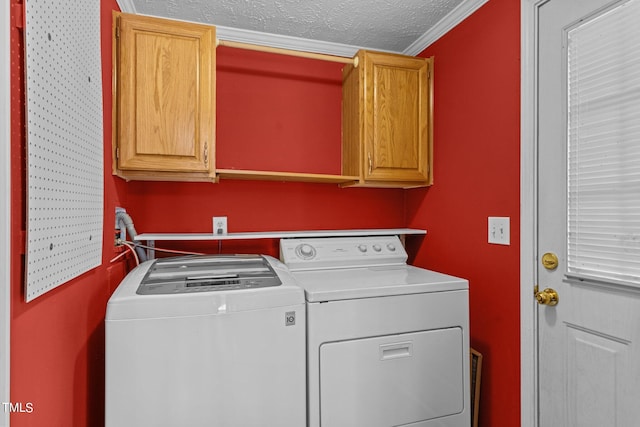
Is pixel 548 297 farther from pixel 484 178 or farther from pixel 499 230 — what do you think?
pixel 484 178

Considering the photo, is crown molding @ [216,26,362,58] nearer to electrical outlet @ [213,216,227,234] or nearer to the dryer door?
electrical outlet @ [213,216,227,234]

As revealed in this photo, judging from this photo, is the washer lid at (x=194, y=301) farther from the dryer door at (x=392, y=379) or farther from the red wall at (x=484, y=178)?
the red wall at (x=484, y=178)

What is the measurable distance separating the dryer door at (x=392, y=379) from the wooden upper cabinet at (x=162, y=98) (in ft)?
3.71

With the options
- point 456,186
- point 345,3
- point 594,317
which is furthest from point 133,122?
point 594,317

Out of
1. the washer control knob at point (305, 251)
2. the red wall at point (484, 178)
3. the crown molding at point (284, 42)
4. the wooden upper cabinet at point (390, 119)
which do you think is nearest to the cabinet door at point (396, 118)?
the wooden upper cabinet at point (390, 119)

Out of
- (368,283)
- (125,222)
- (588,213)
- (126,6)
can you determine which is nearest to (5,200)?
(125,222)

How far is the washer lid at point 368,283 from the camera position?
1.45 m

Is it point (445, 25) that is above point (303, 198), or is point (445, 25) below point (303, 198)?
above

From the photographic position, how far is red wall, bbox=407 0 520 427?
1585mm

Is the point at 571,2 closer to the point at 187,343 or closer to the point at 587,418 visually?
the point at 587,418

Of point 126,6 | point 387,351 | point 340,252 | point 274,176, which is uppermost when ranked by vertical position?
point 126,6

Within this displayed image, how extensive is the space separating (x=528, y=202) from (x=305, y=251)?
3.80 ft

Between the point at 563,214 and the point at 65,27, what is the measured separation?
1.85m

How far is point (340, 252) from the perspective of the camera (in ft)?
6.73
